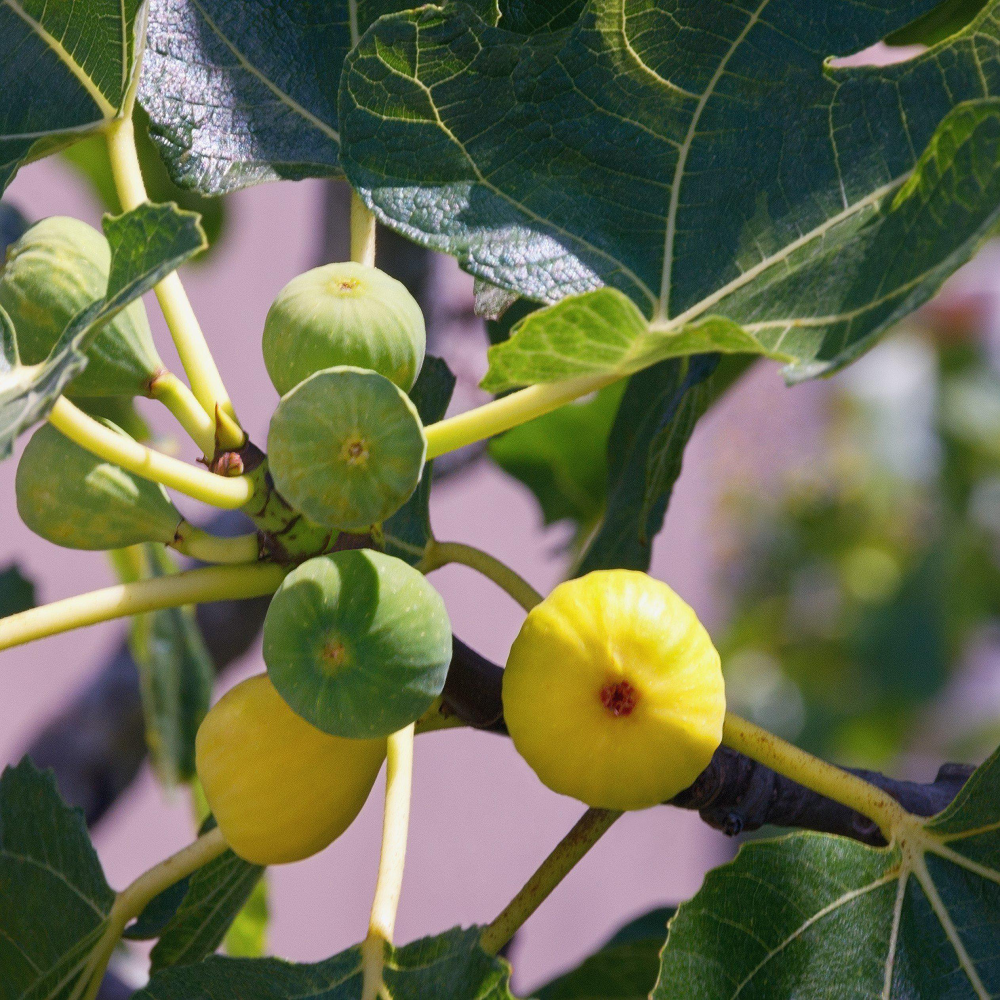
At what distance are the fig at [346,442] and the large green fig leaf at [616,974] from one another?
52 cm

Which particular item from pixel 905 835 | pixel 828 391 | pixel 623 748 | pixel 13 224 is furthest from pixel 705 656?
pixel 828 391

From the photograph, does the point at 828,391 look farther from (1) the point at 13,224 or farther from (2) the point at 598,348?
(2) the point at 598,348

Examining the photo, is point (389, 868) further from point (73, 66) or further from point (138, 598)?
point (73, 66)

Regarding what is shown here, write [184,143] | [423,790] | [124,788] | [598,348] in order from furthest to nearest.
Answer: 1. [423,790]
2. [124,788]
3. [184,143]
4. [598,348]

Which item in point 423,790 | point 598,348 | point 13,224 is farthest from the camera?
point 423,790

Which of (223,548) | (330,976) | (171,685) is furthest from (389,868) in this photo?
(171,685)

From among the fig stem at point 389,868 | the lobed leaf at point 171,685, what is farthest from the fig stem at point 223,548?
the lobed leaf at point 171,685

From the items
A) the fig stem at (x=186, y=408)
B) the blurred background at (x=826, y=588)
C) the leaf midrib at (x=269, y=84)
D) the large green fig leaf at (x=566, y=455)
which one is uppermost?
the leaf midrib at (x=269, y=84)

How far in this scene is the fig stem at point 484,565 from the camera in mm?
574

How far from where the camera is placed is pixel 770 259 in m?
0.53

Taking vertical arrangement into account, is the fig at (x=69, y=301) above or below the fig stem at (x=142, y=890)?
above

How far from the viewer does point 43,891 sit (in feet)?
2.16

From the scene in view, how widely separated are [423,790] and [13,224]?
2.34m

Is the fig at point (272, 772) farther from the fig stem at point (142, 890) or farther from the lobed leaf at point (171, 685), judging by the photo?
the lobed leaf at point (171, 685)
